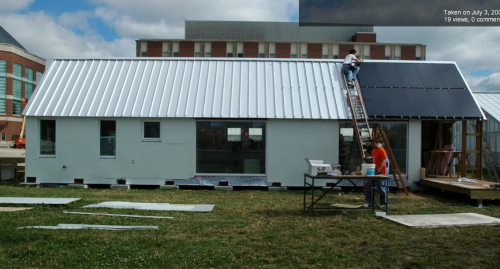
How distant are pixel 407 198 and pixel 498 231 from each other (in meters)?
4.19

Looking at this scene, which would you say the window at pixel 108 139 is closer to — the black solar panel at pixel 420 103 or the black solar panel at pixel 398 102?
the black solar panel at pixel 398 102

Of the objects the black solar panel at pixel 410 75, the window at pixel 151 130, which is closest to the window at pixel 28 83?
the window at pixel 151 130

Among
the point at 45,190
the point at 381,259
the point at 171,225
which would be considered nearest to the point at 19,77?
the point at 45,190

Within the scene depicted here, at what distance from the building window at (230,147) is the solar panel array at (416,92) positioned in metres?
4.01

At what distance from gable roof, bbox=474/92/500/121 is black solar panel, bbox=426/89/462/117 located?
834 cm

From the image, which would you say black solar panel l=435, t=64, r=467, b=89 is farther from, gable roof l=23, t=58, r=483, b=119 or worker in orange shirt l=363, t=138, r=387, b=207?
worker in orange shirt l=363, t=138, r=387, b=207

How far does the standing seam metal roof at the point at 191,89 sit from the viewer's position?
12.2 meters

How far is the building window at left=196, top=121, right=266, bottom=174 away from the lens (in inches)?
477

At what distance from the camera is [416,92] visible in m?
12.9

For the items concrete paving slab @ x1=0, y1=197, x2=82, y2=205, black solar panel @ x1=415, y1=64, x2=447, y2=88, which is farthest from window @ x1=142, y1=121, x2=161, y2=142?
black solar panel @ x1=415, y1=64, x2=447, y2=88

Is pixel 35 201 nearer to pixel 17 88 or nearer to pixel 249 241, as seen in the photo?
pixel 249 241

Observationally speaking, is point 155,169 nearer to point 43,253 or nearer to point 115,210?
point 115,210

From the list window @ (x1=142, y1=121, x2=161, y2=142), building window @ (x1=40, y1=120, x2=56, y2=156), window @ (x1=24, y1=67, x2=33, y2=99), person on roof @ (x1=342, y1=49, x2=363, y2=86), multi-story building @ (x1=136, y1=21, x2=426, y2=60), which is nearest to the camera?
window @ (x1=142, y1=121, x2=161, y2=142)

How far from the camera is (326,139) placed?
476 inches
